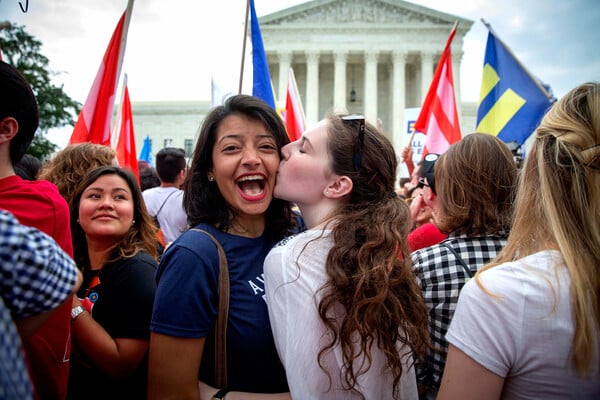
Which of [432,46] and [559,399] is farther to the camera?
[432,46]

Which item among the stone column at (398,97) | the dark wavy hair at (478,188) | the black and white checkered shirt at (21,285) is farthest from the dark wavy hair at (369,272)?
the stone column at (398,97)

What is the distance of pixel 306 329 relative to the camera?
1.56 metres

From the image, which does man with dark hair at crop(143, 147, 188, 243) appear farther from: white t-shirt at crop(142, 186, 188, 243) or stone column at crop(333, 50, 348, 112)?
stone column at crop(333, 50, 348, 112)

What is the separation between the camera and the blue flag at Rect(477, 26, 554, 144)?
6.45 m

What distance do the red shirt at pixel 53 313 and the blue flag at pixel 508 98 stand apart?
261 inches

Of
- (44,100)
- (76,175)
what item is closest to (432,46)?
(44,100)

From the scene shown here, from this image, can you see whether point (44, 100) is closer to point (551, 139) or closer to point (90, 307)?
point (90, 307)

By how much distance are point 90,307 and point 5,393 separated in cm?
144

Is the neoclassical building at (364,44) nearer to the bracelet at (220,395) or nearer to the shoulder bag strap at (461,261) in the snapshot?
the shoulder bag strap at (461,261)

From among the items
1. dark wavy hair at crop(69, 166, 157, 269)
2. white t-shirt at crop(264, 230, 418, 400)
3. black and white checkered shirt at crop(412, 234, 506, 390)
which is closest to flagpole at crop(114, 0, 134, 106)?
dark wavy hair at crop(69, 166, 157, 269)

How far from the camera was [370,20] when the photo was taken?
139ft

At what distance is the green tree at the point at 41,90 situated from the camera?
2262 centimetres

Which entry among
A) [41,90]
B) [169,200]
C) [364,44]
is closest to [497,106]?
[169,200]

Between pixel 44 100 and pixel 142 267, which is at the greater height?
pixel 44 100
